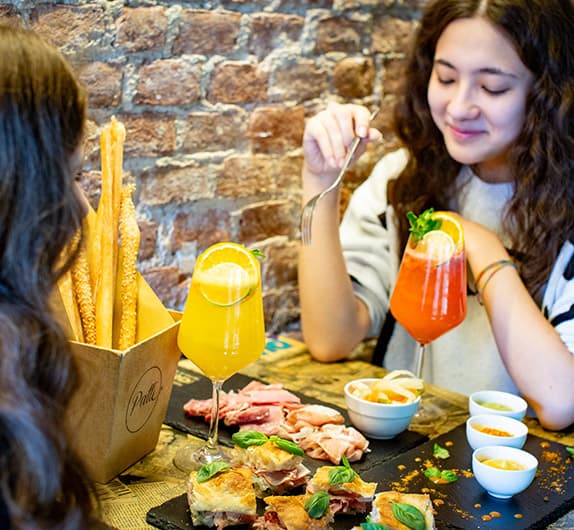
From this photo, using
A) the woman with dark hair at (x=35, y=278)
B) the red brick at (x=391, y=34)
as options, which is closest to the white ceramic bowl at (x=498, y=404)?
the woman with dark hair at (x=35, y=278)

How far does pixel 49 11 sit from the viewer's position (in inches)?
61.9

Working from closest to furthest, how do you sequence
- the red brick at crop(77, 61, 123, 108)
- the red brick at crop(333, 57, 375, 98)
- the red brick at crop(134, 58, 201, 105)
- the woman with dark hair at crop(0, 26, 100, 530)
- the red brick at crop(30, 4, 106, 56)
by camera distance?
the woman with dark hair at crop(0, 26, 100, 530)
the red brick at crop(30, 4, 106, 56)
the red brick at crop(77, 61, 123, 108)
the red brick at crop(134, 58, 201, 105)
the red brick at crop(333, 57, 375, 98)

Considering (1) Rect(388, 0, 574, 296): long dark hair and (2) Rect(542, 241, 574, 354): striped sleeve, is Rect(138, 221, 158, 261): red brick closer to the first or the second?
(1) Rect(388, 0, 574, 296): long dark hair

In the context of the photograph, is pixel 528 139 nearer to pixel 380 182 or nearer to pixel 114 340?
pixel 380 182

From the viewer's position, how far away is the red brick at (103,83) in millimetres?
1693

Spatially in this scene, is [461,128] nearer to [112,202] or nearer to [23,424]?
[112,202]

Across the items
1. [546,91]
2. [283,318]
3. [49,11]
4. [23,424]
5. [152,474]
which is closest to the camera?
[23,424]

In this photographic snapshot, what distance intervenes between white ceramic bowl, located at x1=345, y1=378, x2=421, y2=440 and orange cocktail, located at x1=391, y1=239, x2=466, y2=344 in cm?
20

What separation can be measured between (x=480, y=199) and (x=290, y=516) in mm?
1179

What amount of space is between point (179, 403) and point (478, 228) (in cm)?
78

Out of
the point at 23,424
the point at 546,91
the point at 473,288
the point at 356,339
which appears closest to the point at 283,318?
the point at 356,339

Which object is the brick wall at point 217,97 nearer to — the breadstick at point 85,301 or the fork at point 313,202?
the fork at point 313,202

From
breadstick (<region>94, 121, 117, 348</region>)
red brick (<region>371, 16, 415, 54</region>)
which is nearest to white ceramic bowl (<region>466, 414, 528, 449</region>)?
breadstick (<region>94, 121, 117, 348</region>)

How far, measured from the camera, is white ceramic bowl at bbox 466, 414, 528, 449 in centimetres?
142
